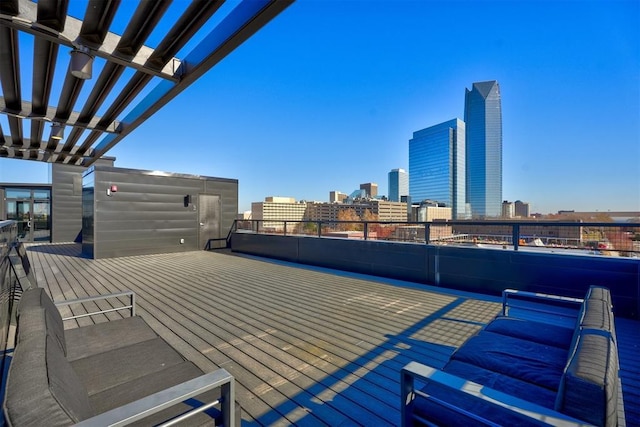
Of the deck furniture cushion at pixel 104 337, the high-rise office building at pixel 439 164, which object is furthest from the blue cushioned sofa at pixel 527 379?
the high-rise office building at pixel 439 164

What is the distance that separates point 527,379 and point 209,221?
9.33m

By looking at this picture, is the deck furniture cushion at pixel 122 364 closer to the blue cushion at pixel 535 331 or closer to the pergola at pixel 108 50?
the blue cushion at pixel 535 331

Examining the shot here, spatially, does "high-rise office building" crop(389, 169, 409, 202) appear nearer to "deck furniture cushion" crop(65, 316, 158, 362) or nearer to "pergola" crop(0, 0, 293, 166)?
"pergola" crop(0, 0, 293, 166)

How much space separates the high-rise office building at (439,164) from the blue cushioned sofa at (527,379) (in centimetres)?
6354

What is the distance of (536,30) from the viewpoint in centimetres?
1297

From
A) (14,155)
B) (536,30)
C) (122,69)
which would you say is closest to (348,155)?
(536,30)

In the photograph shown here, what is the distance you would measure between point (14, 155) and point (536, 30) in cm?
2049

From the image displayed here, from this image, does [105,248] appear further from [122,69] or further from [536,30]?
[536,30]

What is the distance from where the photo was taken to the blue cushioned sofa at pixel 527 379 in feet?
2.92

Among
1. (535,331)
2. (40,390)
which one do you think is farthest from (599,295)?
(40,390)

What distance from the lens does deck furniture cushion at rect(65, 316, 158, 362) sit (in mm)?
1790

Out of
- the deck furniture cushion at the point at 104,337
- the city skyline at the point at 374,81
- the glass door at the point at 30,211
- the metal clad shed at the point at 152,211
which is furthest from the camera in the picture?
the glass door at the point at 30,211

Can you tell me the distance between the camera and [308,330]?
296 cm

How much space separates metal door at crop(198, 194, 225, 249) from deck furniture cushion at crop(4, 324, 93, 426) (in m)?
8.68
